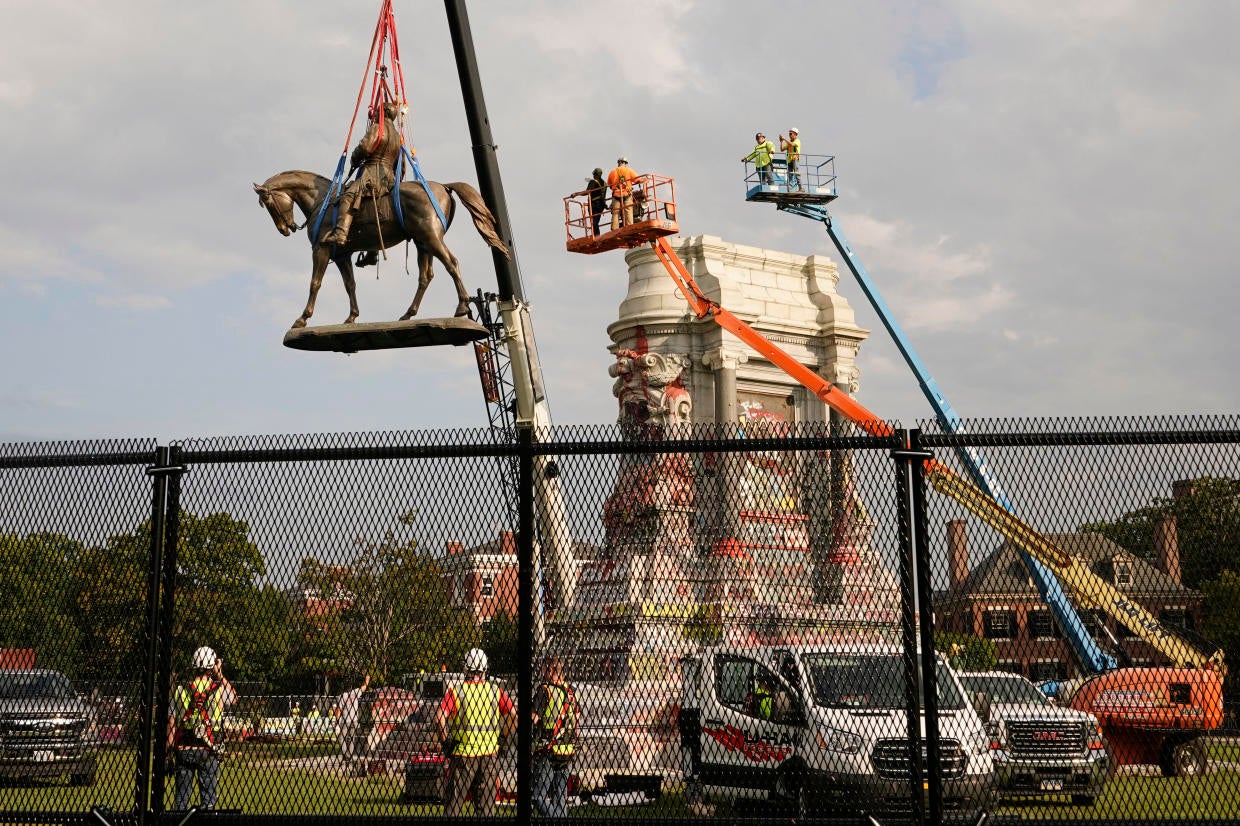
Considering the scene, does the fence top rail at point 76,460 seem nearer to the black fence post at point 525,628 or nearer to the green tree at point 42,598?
the green tree at point 42,598

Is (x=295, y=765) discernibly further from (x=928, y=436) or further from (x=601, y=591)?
(x=928, y=436)

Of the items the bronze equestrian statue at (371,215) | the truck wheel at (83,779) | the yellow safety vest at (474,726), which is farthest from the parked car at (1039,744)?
the bronze equestrian statue at (371,215)

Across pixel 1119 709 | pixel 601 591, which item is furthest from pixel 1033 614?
pixel 601 591

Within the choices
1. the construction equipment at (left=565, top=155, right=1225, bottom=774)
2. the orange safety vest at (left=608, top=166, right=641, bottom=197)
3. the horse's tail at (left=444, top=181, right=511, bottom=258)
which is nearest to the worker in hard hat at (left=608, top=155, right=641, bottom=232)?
the orange safety vest at (left=608, top=166, right=641, bottom=197)

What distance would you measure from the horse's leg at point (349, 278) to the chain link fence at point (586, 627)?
757 cm

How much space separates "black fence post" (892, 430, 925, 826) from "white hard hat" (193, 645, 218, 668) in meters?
4.47

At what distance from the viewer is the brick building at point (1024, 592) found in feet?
26.9

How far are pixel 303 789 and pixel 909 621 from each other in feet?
13.7

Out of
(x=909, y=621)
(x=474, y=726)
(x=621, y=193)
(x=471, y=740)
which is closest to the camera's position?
(x=909, y=621)

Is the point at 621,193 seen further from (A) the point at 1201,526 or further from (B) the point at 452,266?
(A) the point at 1201,526

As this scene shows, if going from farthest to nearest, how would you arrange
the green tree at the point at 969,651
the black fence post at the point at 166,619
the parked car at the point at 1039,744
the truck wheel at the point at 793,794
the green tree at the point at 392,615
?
the parked car at the point at 1039,744 < the green tree at the point at 969,651 < the green tree at the point at 392,615 < the black fence post at the point at 166,619 < the truck wheel at the point at 793,794

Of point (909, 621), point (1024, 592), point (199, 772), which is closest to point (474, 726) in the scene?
point (199, 772)

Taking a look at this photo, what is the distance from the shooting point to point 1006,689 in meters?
9.91

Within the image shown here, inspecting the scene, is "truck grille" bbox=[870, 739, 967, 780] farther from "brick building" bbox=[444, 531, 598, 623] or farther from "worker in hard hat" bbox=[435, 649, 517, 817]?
"brick building" bbox=[444, 531, 598, 623]
